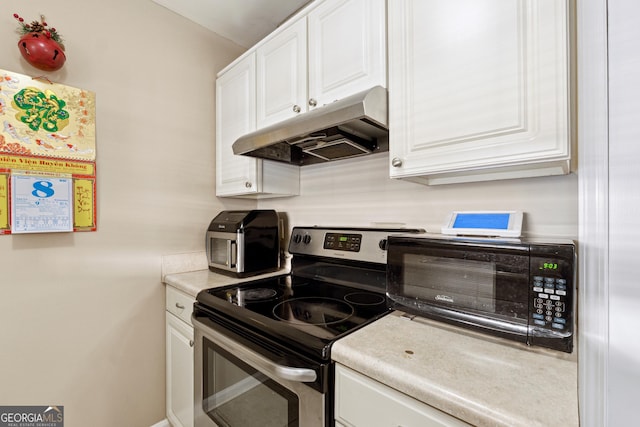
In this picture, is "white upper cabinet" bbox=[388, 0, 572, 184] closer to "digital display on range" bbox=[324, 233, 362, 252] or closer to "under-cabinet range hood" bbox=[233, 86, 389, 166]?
"under-cabinet range hood" bbox=[233, 86, 389, 166]

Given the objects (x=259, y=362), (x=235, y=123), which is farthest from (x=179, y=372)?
(x=235, y=123)

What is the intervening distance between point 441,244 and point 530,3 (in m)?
0.66

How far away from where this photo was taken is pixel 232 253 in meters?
1.52

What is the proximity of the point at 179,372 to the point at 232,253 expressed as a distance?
0.66 meters

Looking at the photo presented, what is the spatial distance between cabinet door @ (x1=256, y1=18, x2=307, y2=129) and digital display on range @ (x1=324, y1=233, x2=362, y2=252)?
2.05 feet

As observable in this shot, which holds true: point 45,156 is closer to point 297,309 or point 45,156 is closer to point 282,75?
point 282,75

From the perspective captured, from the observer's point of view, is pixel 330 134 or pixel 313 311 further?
pixel 330 134

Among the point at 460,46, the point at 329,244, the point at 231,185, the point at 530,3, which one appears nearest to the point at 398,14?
the point at 460,46

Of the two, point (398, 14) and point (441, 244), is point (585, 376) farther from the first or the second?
point (398, 14)

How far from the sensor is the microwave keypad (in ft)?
2.05

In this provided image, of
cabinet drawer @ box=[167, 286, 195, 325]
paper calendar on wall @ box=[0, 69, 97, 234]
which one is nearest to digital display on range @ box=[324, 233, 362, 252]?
cabinet drawer @ box=[167, 286, 195, 325]

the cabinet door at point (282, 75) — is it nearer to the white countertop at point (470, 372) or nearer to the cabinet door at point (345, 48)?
the cabinet door at point (345, 48)

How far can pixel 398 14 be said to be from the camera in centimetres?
94

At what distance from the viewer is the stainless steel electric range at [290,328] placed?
766mm
